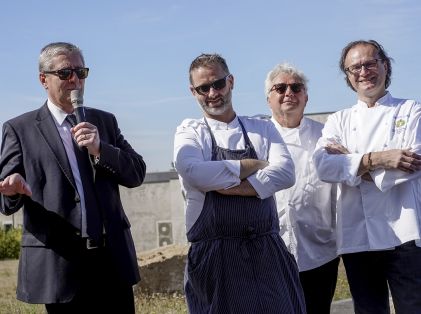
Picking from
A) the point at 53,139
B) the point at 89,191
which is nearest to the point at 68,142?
the point at 53,139

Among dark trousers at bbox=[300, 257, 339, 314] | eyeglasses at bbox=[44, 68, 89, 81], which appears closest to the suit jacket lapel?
eyeglasses at bbox=[44, 68, 89, 81]

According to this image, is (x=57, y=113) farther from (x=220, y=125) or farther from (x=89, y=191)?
(x=220, y=125)

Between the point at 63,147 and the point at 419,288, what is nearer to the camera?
the point at 63,147

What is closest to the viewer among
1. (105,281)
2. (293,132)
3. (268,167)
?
(105,281)

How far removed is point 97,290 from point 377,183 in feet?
6.18

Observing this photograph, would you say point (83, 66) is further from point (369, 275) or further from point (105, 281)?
point (369, 275)

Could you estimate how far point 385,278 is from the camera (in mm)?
5059

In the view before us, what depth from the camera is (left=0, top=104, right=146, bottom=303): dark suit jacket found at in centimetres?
428

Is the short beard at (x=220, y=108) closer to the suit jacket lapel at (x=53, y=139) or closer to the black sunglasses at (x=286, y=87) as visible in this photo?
the black sunglasses at (x=286, y=87)

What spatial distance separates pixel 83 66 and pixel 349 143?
1890mm

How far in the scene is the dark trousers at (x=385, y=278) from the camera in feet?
15.9

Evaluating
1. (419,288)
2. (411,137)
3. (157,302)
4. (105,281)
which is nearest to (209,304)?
(105,281)

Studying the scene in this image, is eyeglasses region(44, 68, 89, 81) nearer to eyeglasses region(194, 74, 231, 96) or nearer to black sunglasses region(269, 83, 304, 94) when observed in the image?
eyeglasses region(194, 74, 231, 96)

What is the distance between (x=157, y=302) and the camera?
32.2 ft
